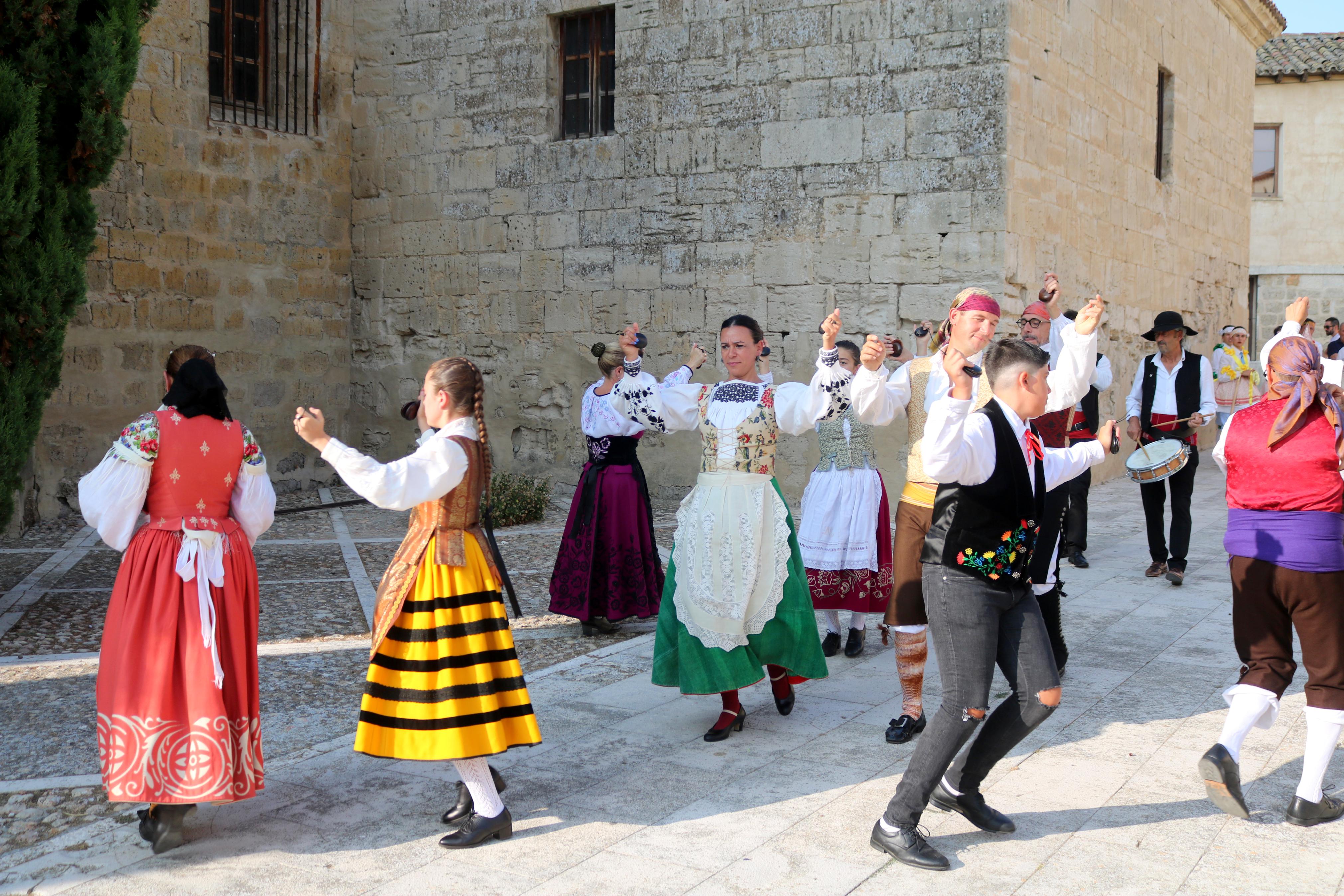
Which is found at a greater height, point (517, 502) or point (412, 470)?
point (412, 470)

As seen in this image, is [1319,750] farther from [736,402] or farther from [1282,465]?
[736,402]

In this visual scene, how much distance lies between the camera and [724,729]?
4457 millimetres

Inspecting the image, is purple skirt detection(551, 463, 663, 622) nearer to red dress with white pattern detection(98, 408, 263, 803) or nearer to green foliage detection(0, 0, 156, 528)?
red dress with white pattern detection(98, 408, 263, 803)

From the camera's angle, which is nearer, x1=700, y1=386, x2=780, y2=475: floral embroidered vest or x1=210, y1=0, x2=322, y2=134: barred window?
x1=700, y1=386, x2=780, y2=475: floral embroidered vest

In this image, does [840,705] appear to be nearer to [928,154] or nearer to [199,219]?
[928,154]

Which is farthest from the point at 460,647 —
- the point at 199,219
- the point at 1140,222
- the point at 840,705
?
the point at 1140,222

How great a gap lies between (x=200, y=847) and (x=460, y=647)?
0.94m

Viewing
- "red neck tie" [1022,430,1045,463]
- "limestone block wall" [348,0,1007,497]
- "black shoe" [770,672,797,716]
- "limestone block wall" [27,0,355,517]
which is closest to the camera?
"red neck tie" [1022,430,1045,463]

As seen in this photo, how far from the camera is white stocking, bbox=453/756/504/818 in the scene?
345cm

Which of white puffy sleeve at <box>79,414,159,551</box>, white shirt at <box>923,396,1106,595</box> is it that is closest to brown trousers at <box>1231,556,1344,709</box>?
white shirt at <box>923,396,1106,595</box>

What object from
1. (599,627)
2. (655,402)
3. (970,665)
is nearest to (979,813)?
(970,665)

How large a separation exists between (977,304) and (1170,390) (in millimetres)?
4498

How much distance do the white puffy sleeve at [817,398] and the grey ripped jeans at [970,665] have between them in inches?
41.7

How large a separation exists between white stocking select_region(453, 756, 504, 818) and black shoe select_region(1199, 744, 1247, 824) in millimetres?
2119
